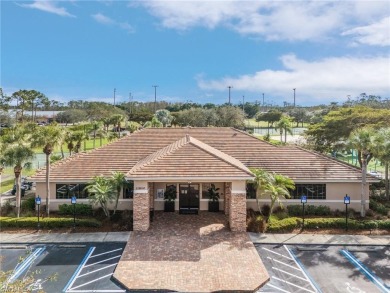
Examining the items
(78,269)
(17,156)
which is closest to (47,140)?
(17,156)

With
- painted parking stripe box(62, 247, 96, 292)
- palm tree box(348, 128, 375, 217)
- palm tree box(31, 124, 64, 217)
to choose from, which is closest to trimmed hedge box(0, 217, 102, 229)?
palm tree box(31, 124, 64, 217)

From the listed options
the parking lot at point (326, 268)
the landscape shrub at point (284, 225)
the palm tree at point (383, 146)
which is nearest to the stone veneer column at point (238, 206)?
the landscape shrub at point (284, 225)

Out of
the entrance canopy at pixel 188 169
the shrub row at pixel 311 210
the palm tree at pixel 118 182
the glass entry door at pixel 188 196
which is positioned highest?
the entrance canopy at pixel 188 169

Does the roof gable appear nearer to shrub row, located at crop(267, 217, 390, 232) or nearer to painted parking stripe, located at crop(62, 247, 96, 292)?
shrub row, located at crop(267, 217, 390, 232)

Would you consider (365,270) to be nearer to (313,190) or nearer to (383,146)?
(313,190)

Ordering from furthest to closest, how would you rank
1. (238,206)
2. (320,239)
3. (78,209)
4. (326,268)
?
(78,209), (238,206), (320,239), (326,268)

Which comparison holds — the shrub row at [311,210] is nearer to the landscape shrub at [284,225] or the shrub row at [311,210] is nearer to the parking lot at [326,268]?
the landscape shrub at [284,225]
